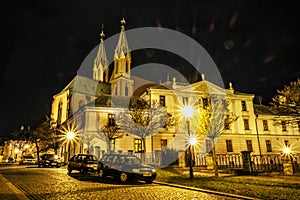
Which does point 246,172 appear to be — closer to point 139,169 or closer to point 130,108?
point 139,169

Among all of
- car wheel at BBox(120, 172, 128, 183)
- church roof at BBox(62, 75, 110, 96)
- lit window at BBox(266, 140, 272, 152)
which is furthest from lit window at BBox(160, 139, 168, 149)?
church roof at BBox(62, 75, 110, 96)

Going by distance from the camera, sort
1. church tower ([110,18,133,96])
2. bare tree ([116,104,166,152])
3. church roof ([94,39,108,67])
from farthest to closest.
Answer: church roof ([94,39,108,67]) < church tower ([110,18,133,96]) < bare tree ([116,104,166,152])

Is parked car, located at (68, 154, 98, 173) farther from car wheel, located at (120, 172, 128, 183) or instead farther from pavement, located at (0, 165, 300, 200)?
pavement, located at (0, 165, 300, 200)

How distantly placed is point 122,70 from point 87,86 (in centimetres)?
977

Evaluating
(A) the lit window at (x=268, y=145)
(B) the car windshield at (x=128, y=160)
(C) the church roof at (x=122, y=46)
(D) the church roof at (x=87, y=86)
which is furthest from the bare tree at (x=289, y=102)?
(C) the church roof at (x=122, y=46)

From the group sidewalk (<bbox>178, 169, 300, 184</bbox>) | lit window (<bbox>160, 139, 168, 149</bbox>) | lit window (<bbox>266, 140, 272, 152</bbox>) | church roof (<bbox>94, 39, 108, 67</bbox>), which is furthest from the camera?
church roof (<bbox>94, 39, 108, 67</bbox>)

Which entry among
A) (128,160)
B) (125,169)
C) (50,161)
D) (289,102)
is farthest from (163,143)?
(289,102)

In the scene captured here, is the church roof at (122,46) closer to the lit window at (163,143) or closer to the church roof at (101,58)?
the church roof at (101,58)

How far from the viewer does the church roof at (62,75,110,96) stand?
57281 millimetres

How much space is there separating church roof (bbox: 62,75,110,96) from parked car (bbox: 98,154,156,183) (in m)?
43.1

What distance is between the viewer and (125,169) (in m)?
14.4

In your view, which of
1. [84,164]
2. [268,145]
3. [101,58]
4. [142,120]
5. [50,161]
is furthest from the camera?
[101,58]

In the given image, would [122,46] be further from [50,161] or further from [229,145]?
[50,161]

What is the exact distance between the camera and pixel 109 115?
117ft
